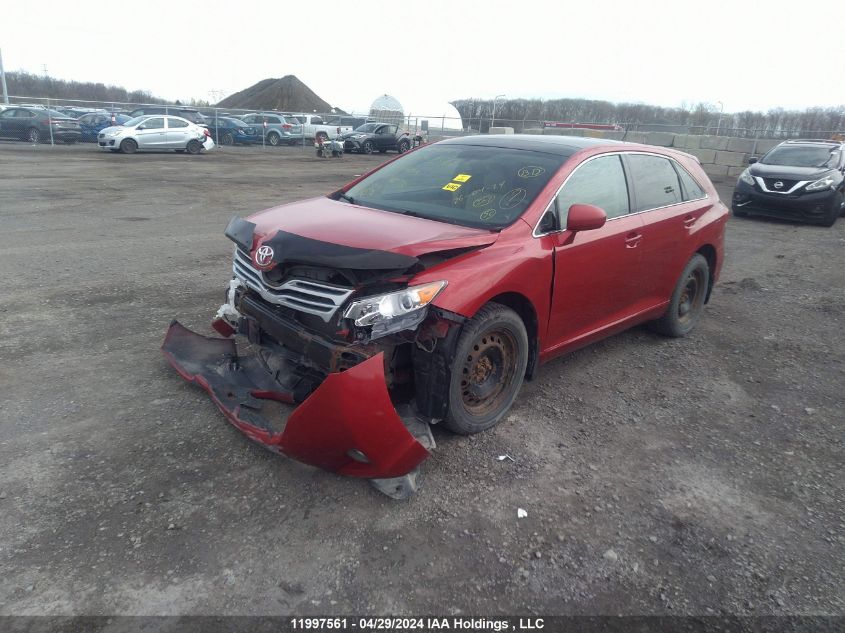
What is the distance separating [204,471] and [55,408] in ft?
4.38

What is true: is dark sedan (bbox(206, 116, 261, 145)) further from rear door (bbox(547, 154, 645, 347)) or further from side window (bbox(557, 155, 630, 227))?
rear door (bbox(547, 154, 645, 347))

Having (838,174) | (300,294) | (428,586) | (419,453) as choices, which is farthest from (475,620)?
(838,174)

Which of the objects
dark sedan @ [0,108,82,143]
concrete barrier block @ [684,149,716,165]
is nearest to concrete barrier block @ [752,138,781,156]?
concrete barrier block @ [684,149,716,165]

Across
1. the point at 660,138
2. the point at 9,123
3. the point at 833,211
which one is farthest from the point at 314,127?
the point at 833,211

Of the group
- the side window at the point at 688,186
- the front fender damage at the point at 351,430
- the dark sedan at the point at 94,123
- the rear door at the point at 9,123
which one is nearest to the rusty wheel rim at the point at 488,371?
the front fender damage at the point at 351,430

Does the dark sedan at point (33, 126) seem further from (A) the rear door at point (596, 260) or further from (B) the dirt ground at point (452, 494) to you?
(A) the rear door at point (596, 260)

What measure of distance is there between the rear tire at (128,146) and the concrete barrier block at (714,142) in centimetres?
2373

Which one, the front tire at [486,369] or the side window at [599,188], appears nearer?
the front tire at [486,369]

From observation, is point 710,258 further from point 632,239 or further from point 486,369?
point 486,369

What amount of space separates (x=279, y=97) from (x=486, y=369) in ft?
289

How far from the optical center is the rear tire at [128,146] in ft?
77.8

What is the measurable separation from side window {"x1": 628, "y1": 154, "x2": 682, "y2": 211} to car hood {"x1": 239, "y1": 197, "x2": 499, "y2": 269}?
185cm

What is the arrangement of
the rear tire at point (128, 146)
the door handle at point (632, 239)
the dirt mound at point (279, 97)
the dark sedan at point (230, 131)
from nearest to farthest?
the door handle at point (632, 239) → the rear tire at point (128, 146) → the dark sedan at point (230, 131) → the dirt mound at point (279, 97)

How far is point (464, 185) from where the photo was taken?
14.1 feet
